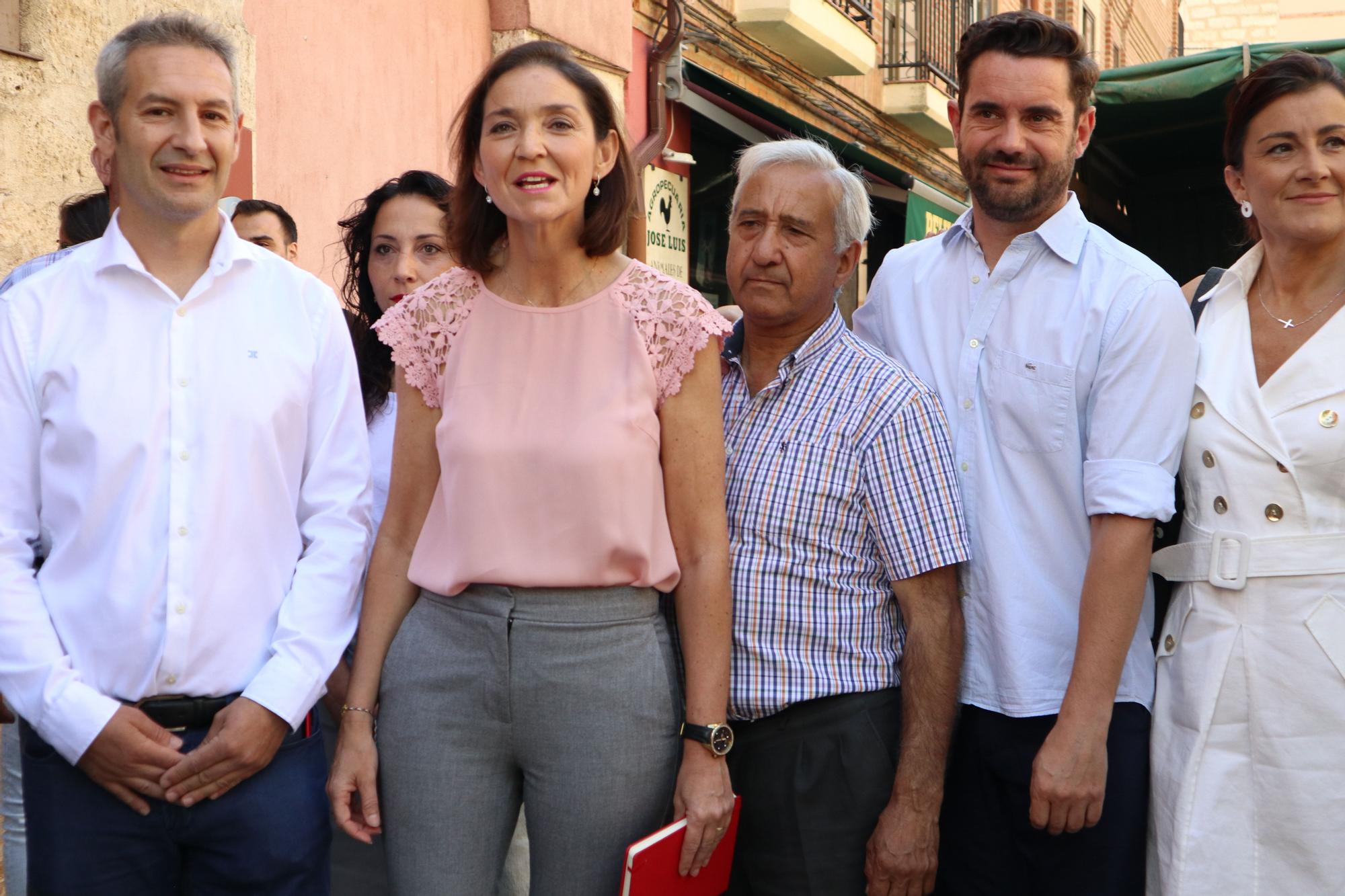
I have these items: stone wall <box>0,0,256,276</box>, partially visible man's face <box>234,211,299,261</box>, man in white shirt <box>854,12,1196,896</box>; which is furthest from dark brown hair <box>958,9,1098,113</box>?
partially visible man's face <box>234,211,299,261</box>

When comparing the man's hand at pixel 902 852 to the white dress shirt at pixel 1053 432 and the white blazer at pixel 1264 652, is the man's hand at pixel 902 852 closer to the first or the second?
the white dress shirt at pixel 1053 432

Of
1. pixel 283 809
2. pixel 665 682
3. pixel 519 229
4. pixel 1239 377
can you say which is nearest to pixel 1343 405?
pixel 1239 377

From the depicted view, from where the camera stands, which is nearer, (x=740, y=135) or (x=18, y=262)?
(x=18, y=262)

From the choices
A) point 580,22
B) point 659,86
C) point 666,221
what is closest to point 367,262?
point 580,22

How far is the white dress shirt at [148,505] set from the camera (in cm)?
234

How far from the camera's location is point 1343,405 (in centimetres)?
254

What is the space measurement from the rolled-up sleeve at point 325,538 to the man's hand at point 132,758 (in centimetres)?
17

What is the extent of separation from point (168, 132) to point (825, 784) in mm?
1789

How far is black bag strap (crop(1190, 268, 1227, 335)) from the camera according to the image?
9.53 ft

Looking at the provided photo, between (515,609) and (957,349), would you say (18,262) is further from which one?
(957,349)

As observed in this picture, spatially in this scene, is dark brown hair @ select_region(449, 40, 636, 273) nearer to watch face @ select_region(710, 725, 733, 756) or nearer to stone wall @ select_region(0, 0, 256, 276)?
watch face @ select_region(710, 725, 733, 756)

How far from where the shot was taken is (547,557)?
2379 mm

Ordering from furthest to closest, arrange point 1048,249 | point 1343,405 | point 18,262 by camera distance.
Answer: point 18,262, point 1048,249, point 1343,405

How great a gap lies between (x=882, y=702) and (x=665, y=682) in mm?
495
